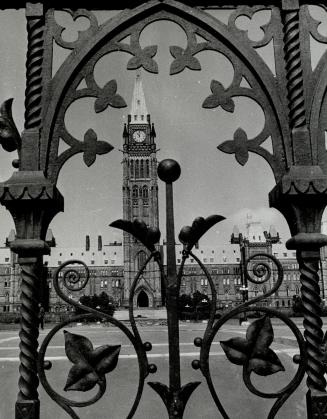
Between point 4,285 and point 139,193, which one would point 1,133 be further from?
point 4,285

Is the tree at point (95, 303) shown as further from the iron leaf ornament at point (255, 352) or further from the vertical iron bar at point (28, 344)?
the iron leaf ornament at point (255, 352)

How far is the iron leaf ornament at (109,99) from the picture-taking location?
228 cm

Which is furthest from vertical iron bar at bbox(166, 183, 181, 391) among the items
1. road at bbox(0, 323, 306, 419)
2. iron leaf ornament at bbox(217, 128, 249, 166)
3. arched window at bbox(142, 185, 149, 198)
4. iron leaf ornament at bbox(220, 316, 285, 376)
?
arched window at bbox(142, 185, 149, 198)

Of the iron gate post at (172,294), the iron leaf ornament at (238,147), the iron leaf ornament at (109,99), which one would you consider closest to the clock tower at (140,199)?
the iron leaf ornament at (109,99)

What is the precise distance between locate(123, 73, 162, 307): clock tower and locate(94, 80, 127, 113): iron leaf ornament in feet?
247

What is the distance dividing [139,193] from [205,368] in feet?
269

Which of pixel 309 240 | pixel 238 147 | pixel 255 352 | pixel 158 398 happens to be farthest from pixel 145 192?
pixel 255 352

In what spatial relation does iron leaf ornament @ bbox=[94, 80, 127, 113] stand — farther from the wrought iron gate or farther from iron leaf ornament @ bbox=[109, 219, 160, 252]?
iron leaf ornament @ bbox=[109, 219, 160, 252]

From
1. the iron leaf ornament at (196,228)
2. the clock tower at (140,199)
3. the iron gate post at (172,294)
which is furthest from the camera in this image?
the clock tower at (140,199)

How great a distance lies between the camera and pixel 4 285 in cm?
8425

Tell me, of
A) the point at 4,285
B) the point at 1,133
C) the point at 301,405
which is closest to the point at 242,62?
the point at 1,133

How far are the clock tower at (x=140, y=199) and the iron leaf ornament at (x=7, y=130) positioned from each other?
75.3 metres

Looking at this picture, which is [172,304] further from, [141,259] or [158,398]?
[141,259]

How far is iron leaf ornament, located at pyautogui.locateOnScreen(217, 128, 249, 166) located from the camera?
A: 2.21m
